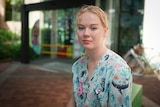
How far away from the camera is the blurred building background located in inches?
381

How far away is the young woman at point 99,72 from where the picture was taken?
1131 millimetres

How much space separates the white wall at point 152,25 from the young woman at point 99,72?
677 cm

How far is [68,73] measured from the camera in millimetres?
8039

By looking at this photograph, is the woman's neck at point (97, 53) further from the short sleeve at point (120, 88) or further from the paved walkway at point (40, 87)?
the paved walkway at point (40, 87)

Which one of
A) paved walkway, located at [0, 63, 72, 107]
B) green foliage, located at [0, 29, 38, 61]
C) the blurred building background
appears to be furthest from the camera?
green foliage, located at [0, 29, 38, 61]

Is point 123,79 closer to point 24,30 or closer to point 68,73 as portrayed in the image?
point 68,73

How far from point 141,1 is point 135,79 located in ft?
11.4

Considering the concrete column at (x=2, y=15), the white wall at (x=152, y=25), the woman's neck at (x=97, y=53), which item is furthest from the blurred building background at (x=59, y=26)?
the woman's neck at (x=97, y=53)

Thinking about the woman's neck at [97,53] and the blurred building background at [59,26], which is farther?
the blurred building background at [59,26]

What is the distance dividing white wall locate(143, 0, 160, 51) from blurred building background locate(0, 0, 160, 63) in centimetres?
125

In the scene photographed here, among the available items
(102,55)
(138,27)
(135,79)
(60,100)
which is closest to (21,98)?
(60,100)

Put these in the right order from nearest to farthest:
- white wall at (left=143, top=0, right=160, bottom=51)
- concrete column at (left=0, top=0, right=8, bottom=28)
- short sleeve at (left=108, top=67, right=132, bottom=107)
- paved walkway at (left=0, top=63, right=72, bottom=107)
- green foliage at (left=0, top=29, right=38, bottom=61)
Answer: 1. short sleeve at (left=108, top=67, right=132, bottom=107)
2. paved walkway at (left=0, top=63, right=72, bottom=107)
3. white wall at (left=143, top=0, right=160, bottom=51)
4. concrete column at (left=0, top=0, right=8, bottom=28)
5. green foliage at (left=0, top=29, right=38, bottom=61)

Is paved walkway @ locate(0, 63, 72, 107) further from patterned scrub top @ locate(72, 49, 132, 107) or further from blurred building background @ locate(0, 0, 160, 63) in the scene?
patterned scrub top @ locate(72, 49, 132, 107)

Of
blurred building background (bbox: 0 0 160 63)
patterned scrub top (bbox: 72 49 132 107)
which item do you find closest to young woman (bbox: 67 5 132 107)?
patterned scrub top (bbox: 72 49 132 107)
